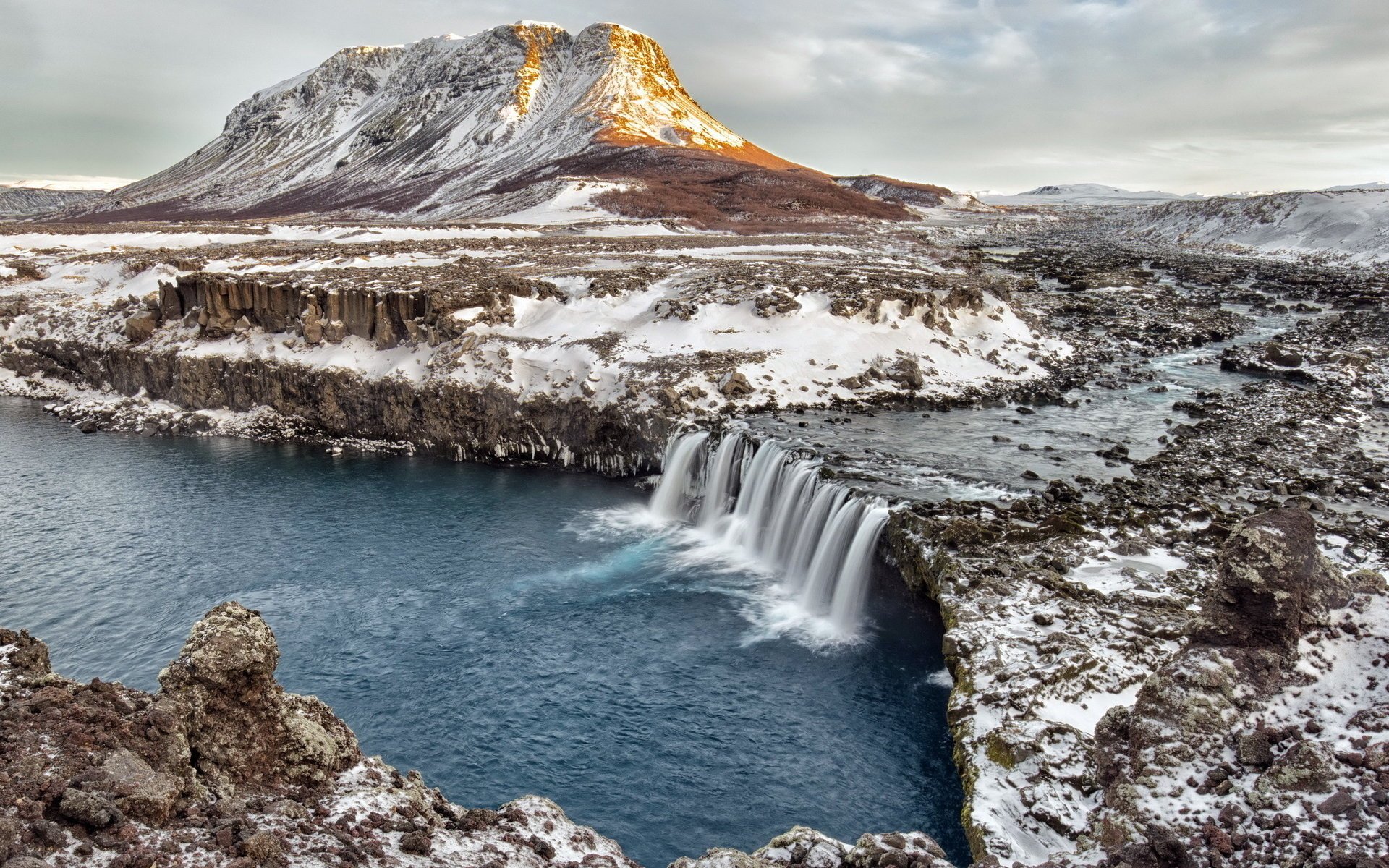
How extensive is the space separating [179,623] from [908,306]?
30877 mm

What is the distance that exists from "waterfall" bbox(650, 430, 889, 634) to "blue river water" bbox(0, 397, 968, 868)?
87cm

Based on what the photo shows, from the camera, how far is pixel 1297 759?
9.62m

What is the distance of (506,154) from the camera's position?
14562 cm

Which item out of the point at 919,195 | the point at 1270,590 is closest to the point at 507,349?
the point at 1270,590

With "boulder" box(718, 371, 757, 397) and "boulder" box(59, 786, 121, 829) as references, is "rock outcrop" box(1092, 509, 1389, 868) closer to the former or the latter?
"boulder" box(59, 786, 121, 829)

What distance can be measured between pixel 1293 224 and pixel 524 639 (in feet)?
355

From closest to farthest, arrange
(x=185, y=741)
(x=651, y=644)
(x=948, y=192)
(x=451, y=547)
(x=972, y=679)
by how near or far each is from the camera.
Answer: (x=185, y=741) < (x=972, y=679) < (x=651, y=644) < (x=451, y=547) < (x=948, y=192)

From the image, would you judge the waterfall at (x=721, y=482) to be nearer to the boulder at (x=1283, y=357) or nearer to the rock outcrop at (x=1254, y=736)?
the rock outcrop at (x=1254, y=736)

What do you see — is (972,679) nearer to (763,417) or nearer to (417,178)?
(763,417)

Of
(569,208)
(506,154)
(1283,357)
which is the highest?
(506,154)

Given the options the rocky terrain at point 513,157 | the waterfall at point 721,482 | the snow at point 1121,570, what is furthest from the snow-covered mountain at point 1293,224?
the snow at point 1121,570

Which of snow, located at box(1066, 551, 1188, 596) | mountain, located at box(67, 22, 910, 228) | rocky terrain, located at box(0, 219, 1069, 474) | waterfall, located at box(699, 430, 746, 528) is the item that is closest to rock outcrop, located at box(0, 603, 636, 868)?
snow, located at box(1066, 551, 1188, 596)

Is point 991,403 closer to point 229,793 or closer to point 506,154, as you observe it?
point 229,793

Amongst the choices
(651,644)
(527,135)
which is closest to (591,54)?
(527,135)
